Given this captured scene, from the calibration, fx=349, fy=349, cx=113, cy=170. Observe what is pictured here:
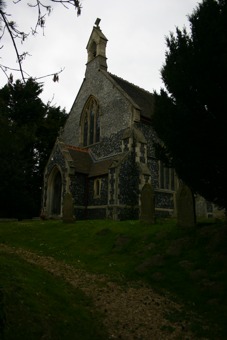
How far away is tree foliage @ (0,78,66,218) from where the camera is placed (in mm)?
25422

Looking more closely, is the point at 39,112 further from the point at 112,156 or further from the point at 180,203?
the point at 180,203

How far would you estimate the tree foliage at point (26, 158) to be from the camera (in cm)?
2542

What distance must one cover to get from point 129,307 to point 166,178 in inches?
634

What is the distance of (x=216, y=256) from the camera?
392 inches

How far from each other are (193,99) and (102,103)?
15.6 m

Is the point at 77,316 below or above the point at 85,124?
below

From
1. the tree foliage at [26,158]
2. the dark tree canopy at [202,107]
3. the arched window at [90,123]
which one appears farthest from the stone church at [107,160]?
the dark tree canopy at [202,107]

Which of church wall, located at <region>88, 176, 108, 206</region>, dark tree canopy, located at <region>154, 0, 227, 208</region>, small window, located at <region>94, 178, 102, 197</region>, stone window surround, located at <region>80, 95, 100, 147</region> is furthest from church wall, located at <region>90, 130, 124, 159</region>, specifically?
dark tree canopy, located at <region>154, 0, 227, 208</region>

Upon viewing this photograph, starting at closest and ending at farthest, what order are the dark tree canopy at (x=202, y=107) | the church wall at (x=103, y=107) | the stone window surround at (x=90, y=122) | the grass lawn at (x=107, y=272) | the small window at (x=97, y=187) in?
1. the grass lawn at (x=107, y=272)
2. the dark tree canopy at (x=202, y=107)
3. the small window at (x=97, y=187)
4. the church wall at (x=103, y=107)
5. the stone window surround at (x=90, y=122)

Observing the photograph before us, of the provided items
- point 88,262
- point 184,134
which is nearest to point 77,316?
point 88,262

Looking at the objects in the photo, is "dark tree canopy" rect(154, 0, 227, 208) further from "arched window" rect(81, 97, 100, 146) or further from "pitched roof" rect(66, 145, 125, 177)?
"arched window" rect(81, 97, 100, 146)

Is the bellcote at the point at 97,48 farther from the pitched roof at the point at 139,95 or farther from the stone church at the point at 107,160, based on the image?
the pitched roof at the point at 139,95

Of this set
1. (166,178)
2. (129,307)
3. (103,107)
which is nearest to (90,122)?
(103,107)

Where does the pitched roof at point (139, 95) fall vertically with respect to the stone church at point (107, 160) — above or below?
above
